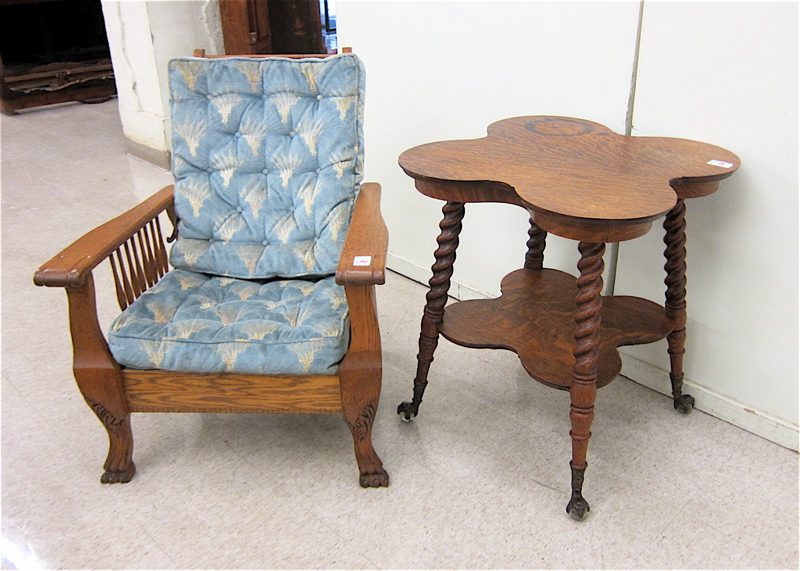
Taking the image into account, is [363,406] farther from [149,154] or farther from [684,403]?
[149,154]

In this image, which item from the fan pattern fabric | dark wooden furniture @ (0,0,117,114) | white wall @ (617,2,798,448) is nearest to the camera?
white wall @ (617,2,798,448)

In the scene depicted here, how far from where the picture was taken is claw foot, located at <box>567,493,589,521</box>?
1612mm

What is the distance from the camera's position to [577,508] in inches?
63.5

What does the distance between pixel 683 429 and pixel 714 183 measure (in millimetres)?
721

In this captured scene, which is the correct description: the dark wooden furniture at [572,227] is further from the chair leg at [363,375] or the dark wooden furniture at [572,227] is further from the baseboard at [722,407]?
the chair leg at [363,375]

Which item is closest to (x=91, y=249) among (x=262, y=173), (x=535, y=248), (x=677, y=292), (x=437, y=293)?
(x=262, y=173)

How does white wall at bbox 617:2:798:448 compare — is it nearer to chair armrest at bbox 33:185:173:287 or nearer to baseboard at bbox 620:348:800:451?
baseboard at bbox 620:348:800:451

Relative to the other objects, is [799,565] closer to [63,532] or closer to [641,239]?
[641,239]

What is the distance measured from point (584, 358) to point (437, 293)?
1.48 feet

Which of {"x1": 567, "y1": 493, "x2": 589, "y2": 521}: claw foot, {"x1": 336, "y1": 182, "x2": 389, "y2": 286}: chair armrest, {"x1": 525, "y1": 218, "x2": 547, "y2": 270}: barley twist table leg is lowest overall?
{"x1": 567, "y1": 493, "x2": 589, "y2": 521}: claw foot

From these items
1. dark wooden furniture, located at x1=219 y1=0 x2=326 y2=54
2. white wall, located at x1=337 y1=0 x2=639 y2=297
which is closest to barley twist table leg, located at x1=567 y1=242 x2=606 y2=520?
white wall, located at x1=337 y1=0 x2=639 y2=297

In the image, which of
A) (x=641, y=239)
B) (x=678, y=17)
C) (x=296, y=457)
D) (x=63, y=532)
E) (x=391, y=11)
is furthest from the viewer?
(x=391, y=11)

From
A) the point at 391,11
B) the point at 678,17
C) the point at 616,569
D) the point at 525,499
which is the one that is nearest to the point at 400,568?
the point at 525,499

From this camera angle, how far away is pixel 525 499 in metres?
1.69
